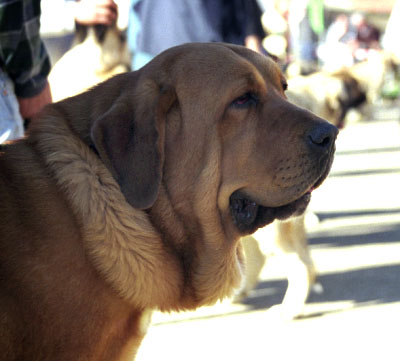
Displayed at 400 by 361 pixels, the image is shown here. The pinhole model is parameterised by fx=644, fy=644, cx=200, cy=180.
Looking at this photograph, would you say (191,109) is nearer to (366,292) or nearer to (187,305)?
(187,305)

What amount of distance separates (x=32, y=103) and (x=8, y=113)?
281mm

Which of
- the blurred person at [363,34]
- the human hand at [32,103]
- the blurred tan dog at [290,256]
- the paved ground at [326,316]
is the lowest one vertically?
the blurred person at [363,34]

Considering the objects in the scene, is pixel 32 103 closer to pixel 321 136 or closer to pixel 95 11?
pixel 321 136

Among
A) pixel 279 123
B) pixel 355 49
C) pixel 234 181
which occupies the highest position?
pixel 279 123

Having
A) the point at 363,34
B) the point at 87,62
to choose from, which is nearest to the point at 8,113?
the point at 87,62

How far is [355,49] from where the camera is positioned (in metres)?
15.2

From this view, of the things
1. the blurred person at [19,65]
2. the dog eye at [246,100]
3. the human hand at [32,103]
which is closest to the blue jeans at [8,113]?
the blurred person at [19,65]

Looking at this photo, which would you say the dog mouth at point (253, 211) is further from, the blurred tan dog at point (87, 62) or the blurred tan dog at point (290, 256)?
the blurred tan dog at point (87, 62)

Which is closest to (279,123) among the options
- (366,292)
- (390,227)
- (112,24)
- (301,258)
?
(301,258)

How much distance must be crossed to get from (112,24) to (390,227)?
3.31 metres

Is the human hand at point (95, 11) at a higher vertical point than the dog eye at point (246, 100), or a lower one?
lower

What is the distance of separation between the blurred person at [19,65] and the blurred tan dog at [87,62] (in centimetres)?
190

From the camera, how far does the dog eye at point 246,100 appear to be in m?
2.68

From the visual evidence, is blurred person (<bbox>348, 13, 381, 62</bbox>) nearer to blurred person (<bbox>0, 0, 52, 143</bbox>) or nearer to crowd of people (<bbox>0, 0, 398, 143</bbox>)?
crowd of people (<bbox>0, 0, 398, 143</bbox>)
